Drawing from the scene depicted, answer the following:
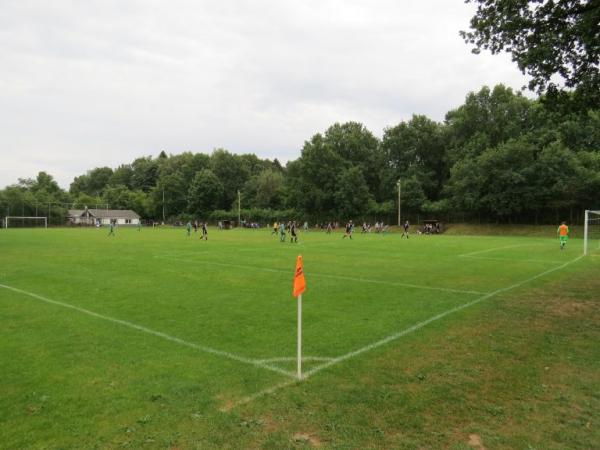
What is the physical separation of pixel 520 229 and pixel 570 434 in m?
53.7

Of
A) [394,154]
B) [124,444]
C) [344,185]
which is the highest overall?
[394,154]

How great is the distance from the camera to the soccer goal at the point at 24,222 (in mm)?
80250

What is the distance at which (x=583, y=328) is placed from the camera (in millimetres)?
8289

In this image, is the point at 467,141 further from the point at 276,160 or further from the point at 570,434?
the point at 276,160

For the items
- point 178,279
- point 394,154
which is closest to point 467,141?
point 394,154

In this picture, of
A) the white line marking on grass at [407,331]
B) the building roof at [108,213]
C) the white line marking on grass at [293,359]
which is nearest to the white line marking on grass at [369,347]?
the white line marking on grass at [407,331]

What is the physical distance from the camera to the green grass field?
14.3 feet

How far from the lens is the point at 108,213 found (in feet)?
341

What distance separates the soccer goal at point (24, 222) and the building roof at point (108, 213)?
12869 mm

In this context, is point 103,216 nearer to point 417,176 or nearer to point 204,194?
point 204,194

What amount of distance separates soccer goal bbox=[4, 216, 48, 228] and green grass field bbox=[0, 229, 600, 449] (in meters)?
82.2

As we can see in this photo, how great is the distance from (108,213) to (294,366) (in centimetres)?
10905

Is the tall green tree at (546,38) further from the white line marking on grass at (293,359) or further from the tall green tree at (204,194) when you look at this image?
the tall green tree at (204,194)

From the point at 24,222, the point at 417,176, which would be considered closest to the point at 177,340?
the point at 417,176
